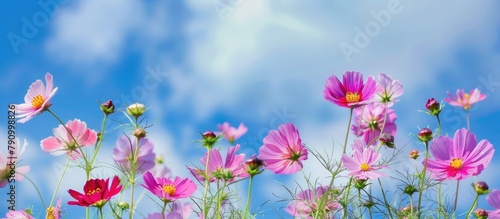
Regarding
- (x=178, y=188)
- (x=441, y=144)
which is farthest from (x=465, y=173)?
(x=178, y=188)

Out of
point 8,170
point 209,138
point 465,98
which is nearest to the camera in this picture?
point 209,138

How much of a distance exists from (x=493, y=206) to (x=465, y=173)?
130 mm

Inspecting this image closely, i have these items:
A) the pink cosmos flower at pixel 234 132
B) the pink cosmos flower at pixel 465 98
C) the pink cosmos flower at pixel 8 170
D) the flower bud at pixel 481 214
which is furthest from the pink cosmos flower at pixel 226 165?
the pink cosmos flower at pixel 465 98

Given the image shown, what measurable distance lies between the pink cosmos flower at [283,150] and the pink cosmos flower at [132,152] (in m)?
0.21

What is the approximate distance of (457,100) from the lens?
2.58 m

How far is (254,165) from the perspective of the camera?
112 cm

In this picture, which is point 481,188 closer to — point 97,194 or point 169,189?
point 169,189

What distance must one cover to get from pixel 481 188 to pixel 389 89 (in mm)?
276

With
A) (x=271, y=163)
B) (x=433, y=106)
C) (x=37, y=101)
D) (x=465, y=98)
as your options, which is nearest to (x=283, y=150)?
(x=271, y=163)

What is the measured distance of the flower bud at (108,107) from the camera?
1.20 meters

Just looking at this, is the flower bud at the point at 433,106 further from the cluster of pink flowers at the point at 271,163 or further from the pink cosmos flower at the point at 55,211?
the pink cosmos flower at the point at 55,211

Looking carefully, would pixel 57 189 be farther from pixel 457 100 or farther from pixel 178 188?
pixel 457 100

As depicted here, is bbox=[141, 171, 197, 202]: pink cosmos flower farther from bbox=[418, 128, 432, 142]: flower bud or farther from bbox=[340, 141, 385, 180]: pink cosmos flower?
bbox=[418, 128, 432, 142]: flower bud

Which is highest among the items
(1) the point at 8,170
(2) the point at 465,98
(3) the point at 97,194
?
(2) the point at 465,98
